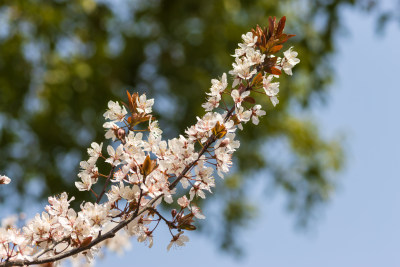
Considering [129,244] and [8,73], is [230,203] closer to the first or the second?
[8,73]

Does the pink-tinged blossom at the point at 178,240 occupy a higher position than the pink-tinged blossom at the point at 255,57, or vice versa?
the pink-tinged blossom at the point at 255,57

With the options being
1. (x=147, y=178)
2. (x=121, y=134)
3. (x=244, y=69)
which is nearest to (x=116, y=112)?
(x=121, y=134)

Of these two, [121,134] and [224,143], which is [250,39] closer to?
[224,143]

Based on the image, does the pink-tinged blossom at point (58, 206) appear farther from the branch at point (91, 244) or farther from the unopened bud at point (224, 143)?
the unopened bud at point (224, 143)

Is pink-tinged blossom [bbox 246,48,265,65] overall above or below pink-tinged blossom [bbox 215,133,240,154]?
above

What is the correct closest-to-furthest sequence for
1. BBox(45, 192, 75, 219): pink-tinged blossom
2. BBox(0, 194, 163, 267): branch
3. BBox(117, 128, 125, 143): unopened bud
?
BBox(0, 194, 163, 267): branch
BBox(45, 192, 75, 219): pink-tinged blossom
BBox(117, 128, 125, 143): unopened bud

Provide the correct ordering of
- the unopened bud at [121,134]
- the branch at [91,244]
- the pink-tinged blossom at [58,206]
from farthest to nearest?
the unopened bud at [121,134]
the pink-tinged blossom at [58,206]
the branch at [91,244]

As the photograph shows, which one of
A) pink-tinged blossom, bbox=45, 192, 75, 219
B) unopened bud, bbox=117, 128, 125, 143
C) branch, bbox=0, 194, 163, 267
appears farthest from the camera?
unopened bud, bbox=117, 128, 125, 143

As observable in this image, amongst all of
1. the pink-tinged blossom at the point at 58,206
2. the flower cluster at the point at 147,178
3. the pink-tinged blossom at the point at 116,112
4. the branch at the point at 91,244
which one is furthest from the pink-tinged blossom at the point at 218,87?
the pink-tinged blossom at the point at 58,206

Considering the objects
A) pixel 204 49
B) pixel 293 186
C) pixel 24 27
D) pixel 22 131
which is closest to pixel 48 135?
pixel 22 131

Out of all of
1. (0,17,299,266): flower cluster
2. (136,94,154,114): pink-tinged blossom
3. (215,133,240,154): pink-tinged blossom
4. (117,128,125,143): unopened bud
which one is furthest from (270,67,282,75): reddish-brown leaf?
(117,128,125,143): unopened bud

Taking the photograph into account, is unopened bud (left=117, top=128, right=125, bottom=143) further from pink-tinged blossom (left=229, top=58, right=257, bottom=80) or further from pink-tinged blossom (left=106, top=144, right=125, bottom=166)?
pink-tinged blossom (left=229, top=58, right=257, bottom=80)

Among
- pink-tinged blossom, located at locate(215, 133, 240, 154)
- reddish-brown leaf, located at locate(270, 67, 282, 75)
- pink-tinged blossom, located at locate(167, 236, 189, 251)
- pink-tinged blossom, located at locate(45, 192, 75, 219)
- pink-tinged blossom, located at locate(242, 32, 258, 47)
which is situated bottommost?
pink-tinged blossom, located at locate(167, 236, 189, 251)

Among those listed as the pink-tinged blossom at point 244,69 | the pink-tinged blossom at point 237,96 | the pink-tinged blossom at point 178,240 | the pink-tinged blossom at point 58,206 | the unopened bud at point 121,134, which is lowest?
the pink-tinged blossom at point 178,240
